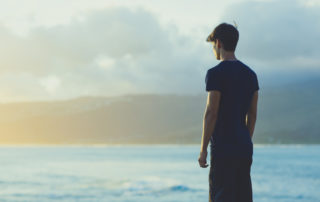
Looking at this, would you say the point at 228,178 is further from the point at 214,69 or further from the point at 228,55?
the point at 228,55

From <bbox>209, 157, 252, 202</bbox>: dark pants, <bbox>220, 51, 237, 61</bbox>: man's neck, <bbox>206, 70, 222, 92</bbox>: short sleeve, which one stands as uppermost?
<bbox>220, 51, 237, 61</bbox>: man's neck

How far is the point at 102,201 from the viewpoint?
127 ft

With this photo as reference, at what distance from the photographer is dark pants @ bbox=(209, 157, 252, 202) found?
566cm

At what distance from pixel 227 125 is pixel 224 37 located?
2.91 feet

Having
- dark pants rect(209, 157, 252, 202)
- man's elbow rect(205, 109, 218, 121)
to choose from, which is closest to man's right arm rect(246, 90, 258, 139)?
dark pants rect(209, 157, 252, 202)

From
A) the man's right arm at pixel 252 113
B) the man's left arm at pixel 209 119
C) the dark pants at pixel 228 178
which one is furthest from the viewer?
the man's right arm at pixel 252 113

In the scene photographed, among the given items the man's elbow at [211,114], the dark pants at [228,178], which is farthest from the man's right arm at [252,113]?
the man's elbow at [211,114]

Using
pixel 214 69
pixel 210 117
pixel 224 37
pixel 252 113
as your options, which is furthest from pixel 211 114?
pixel 224 37

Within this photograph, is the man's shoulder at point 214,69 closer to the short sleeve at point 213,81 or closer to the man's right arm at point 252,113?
the short sleeve at point 213,81

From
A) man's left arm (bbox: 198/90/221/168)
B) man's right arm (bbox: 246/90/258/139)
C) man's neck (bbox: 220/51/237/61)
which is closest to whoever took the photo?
man's left arm (bbox: 198/90/221/168)

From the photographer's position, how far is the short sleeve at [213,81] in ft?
18.3

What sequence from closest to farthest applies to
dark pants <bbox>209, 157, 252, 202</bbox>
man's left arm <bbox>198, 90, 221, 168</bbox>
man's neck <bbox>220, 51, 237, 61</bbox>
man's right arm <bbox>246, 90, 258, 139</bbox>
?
man's left arm <bbox>198, 90, 221, 168</bbox>, dark pants <bbox>209, 157, 252, 202</bbox>, man's neck <bbox>220, 51, 237, 61</bbox>, man's right arm <bbox>246, 90, 258, 139</bbox>

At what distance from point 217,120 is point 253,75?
2.06ft

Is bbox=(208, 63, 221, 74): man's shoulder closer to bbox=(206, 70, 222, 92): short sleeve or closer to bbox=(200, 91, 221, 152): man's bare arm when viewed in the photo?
bbox=(206, 70, 222, 92): short sleeve
